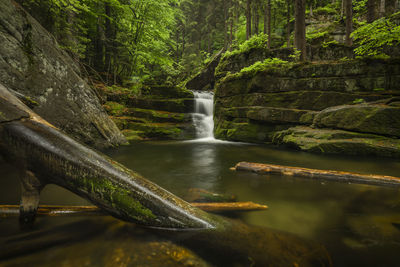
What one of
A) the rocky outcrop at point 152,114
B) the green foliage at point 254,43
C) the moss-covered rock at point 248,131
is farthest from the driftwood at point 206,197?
the green foliage at point 254,43

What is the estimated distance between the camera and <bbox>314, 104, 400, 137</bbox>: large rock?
6555 millimetres

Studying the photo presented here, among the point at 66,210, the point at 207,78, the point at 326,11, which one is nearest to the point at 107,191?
the point at 66,210

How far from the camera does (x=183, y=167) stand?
5.88 meters

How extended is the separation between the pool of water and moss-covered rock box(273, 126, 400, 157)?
2.23m

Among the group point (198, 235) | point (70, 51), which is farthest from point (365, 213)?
point (70, 51)

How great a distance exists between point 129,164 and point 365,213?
228 inches

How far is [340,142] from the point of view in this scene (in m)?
6.86

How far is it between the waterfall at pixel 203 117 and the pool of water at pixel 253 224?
27.7 ft

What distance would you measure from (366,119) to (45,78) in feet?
38.3

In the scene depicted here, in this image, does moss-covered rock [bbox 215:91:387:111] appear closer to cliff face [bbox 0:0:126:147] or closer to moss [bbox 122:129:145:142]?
moss [bbox 122:129:145:142]

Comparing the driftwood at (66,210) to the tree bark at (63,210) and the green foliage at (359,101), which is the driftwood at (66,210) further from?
the green foliage at (359,101)

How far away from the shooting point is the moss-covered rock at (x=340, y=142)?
20.7 ft

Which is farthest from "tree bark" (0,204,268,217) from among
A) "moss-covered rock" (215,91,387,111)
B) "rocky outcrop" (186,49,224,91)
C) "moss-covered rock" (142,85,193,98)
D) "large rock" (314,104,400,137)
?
"rocky outcrop" (186,49,224,91)

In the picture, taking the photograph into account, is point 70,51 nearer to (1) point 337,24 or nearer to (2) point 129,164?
(2) point 129,164
